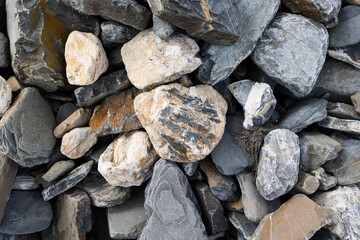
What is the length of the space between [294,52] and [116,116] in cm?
118

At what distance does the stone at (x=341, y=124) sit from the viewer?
2.04 m

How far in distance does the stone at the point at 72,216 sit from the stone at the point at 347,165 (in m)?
1.58

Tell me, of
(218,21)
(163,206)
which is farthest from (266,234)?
(218,21)

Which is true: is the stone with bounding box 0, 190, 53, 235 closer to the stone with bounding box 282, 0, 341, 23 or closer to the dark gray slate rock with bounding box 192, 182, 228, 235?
the dark gray slate rock with bounding box 192, 182, 228, 235

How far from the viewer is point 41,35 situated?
82.4 inches

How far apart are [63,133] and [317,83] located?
172cm

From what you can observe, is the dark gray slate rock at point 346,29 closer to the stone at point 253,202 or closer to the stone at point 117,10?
the stone at point 253,202

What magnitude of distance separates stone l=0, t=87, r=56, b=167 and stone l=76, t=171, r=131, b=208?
0.33m

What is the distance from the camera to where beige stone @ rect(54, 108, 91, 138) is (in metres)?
2.23

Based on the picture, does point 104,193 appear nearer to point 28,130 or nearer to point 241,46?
point 28,130

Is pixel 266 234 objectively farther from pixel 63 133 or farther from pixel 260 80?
pixel 63 133

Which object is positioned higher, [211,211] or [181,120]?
[181,120]

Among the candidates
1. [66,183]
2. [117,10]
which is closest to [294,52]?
[117,10]

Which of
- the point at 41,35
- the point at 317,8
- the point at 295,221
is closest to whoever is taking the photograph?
the point at 295,221
